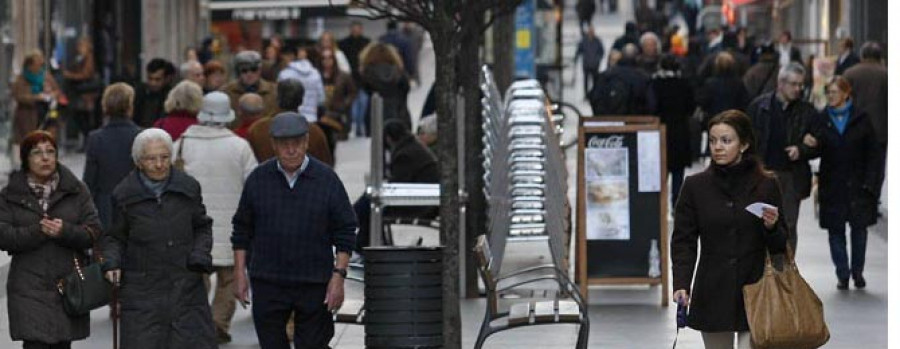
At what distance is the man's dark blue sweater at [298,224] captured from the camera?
32.1 feet

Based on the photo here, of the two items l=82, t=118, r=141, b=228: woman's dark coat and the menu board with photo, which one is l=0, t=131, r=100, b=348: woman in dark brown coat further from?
the menu board with photo

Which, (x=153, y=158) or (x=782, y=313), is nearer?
(x=782, y=313)

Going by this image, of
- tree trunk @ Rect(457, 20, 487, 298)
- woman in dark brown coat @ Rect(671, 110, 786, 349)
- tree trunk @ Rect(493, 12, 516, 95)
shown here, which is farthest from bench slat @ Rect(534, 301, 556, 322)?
tree trunk @ Rect(493, 12, 516, 95)

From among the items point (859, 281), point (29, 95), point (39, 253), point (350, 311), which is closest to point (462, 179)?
point (859, 281)

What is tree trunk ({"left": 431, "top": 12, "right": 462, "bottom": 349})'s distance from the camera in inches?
401

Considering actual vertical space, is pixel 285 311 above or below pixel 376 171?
below

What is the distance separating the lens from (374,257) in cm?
1012

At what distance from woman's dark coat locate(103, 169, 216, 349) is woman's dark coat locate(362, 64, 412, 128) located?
14980mm

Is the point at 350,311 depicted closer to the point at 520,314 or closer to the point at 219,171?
the point at 520,314

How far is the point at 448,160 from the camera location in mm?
10234

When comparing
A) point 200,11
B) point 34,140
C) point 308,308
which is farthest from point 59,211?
point 200,11

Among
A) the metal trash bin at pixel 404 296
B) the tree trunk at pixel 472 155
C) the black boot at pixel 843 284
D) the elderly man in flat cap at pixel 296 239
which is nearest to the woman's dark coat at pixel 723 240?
the metal trash bin at pixel 404 296

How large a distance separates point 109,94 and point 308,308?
4204 mm

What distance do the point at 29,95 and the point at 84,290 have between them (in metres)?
14.6
